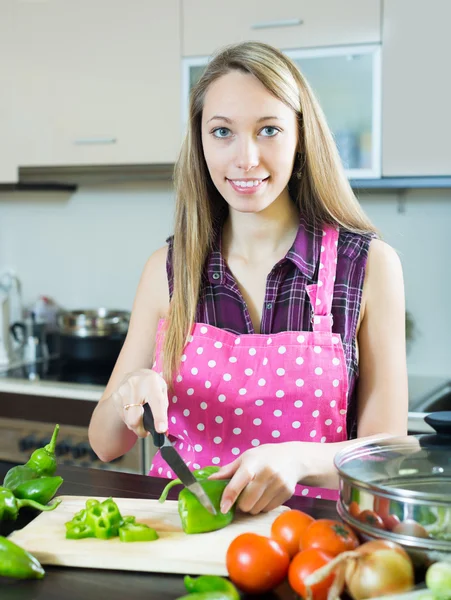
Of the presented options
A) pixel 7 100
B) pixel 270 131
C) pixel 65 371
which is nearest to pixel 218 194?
pixel 270 131

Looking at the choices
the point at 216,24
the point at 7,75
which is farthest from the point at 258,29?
the point at 7,75

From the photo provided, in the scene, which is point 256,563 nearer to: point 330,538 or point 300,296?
point 330,538

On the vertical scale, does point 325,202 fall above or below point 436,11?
below

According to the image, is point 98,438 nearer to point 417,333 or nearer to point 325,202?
point 325,202

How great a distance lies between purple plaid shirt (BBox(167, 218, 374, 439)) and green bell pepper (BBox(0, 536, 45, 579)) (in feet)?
2.32

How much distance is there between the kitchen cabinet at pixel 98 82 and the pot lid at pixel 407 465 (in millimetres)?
1682

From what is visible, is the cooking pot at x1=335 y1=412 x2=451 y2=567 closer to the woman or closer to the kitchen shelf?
the woman

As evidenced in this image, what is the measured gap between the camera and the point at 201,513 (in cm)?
101

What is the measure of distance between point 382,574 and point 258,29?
189 centimetres

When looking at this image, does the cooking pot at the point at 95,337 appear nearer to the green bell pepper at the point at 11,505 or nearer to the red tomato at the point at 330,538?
the green bell pepper at the point at 11,505

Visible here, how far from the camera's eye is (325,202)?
5.00ft

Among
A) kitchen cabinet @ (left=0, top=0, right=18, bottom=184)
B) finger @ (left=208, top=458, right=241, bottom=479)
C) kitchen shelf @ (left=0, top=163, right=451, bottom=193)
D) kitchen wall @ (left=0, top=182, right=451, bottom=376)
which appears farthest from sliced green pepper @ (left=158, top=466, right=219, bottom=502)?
kitchen cabinet @ (left=0, top=0, right=18, bottom=184)

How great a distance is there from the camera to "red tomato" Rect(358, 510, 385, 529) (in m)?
0.81

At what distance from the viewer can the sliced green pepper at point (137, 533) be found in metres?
0.98
